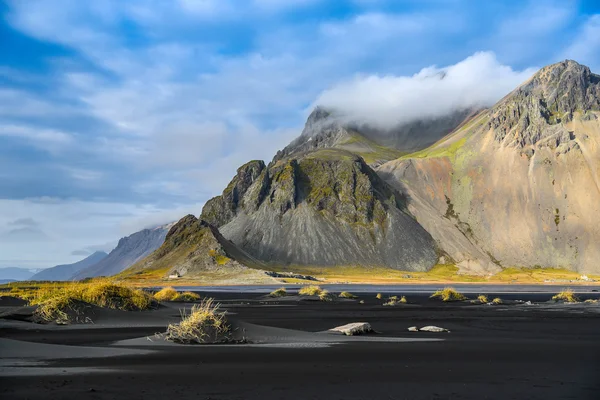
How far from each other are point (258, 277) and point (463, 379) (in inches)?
6524

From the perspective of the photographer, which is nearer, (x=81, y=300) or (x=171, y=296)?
(x=81, y=300)

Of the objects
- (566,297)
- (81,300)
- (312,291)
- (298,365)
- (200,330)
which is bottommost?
(566,297)

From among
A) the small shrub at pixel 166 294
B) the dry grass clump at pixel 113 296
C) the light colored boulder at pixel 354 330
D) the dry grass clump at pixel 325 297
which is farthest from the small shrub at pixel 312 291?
the light colored boulder at pixel 354 330

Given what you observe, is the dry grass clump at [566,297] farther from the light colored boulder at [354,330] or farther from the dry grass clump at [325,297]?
the light colored boulder at [354,330]

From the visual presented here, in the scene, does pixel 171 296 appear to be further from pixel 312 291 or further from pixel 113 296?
pixel 113 296

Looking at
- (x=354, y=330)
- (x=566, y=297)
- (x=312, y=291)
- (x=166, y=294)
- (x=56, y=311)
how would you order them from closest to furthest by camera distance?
(x=354, y=330), (x=56, y=311), (x=166, y=294), (x=566, y=297), (x=312, y=291)

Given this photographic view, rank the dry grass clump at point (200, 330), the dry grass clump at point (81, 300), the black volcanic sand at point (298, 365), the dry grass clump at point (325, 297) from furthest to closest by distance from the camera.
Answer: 1. the dry grass clump at point (325, 297)
2. the dry grass clump at point (81, 300)
3. the dry grass clump at point (200, 330)
4. the black volcanic sand at point (298, 365)

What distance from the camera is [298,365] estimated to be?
2147cm

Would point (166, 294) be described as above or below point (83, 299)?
below

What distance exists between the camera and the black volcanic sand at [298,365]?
16438 millimetres

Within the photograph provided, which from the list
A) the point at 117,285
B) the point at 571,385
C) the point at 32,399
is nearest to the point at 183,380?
the point at 32,399

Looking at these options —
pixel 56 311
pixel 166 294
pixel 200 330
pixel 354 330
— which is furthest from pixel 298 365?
pixel 166 294

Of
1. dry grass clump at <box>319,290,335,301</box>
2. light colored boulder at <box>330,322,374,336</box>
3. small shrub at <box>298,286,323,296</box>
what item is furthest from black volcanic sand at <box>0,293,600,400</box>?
small shrub at <box>298,286,323,296</box>

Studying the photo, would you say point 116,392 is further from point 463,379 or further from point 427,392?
point 463,379
